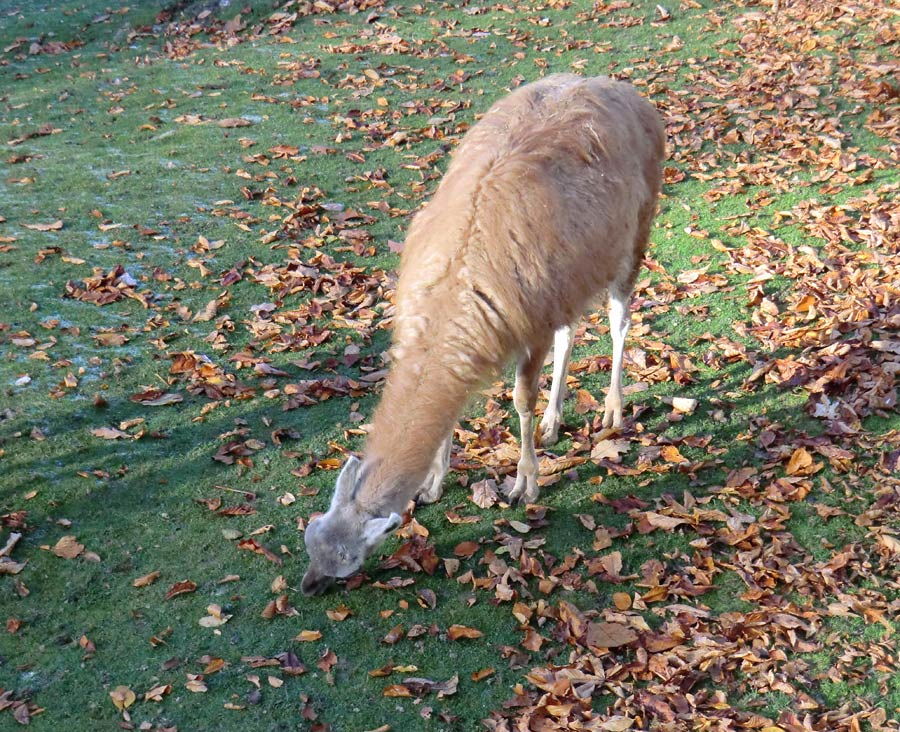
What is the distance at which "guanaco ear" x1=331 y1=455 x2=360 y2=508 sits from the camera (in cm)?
503

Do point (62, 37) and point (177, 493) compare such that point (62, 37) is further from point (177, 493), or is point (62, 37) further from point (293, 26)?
point (177, 493)

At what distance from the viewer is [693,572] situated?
5.54 m

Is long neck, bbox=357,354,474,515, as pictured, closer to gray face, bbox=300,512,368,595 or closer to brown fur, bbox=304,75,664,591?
brown fur, bbox=304,75,664,591

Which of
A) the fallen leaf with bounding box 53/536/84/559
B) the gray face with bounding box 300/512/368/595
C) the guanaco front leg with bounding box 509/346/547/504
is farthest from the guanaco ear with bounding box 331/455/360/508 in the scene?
the fallen leaf with bounding box 53/536/84/559

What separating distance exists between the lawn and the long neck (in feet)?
2.77

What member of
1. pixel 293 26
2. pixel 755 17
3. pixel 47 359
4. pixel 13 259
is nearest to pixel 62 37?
pixel 293 26

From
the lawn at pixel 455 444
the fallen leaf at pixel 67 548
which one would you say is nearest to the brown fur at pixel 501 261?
the lawn at pixel 455 444

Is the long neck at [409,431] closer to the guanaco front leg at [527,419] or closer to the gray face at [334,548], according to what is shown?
the gray face at [334,548]

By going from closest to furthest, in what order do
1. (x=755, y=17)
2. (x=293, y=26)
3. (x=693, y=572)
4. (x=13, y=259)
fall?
1. (x=693, y=572)
2. (x=13, y=259)
3. (x=755, y=17)
4. (x=293, y=26)

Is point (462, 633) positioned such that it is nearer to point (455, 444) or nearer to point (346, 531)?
point (346, 531)

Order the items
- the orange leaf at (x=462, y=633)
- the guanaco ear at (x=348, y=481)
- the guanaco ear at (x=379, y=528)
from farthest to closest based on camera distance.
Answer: the orange leaf at (x=462, y=633) < the guanaco ear at (x=348, y=481) < the guanaco ear at (x=379, y=528)

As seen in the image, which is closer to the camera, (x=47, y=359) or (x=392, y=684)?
(x=392, y=684)

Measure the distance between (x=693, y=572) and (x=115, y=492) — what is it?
386 cm

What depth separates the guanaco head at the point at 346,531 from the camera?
16.3 ft
